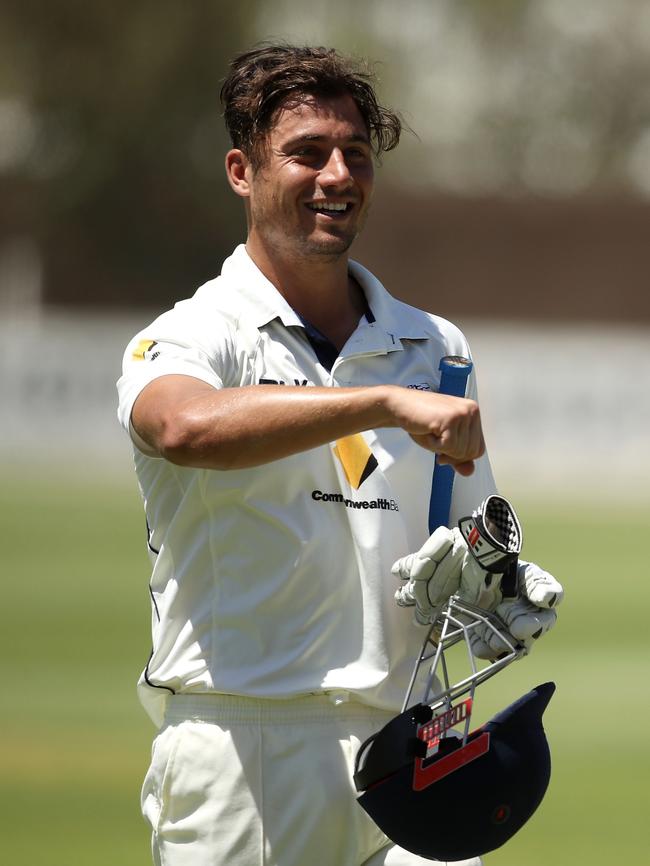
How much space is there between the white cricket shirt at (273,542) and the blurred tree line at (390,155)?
27179 millimetres

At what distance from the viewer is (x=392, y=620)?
2.60 m

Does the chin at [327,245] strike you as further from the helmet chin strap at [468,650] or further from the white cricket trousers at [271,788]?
the white cricket trousers at [271,788]

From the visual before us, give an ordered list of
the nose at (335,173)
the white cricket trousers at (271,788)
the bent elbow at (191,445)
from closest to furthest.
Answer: the bent elbow at (191,445) < the white cricket trousers at (271,788) < the nose at (335,173)

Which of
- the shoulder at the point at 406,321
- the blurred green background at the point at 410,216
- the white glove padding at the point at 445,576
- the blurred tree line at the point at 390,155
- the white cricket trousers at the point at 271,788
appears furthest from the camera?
the blurred tree line at the point at 390,155

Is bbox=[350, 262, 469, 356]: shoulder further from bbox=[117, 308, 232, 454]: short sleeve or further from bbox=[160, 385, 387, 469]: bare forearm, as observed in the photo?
bbox=[160, 385, 387, 469]: bare forearm

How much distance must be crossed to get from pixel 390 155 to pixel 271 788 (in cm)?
2811

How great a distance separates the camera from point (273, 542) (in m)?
2.56

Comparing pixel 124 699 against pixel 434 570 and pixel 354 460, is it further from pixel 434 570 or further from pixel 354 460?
pixel 434 570

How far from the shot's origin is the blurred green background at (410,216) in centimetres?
1741

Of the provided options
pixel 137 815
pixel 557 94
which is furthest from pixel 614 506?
pixel 557 94

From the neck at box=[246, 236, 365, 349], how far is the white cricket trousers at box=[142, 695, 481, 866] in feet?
2.25

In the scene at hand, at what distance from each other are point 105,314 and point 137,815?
26095 millimetres

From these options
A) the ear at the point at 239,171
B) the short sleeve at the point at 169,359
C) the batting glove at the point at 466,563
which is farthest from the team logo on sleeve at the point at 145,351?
the batting glove at the point at 466,563

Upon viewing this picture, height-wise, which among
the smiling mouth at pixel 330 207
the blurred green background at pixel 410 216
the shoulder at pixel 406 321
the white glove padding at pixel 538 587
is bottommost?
the white glove padding at pixel 538 587
